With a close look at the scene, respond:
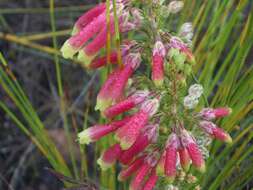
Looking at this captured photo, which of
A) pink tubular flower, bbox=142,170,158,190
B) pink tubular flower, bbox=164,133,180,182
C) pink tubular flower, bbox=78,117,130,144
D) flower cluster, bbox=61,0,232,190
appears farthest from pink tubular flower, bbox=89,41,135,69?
pink tubular flower, bbox=142,170,158,190

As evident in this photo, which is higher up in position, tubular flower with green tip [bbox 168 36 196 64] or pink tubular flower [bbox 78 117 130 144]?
tubular flower with green tip [bbox 168 36 196 64]

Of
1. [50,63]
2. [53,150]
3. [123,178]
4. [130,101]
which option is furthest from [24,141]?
[130,101]

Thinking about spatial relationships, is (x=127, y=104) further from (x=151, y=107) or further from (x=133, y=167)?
(x=133, y=167)

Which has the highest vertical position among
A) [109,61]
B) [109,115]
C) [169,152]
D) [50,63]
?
[109,61]

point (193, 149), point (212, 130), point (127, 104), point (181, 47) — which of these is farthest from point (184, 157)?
point (181, 47)

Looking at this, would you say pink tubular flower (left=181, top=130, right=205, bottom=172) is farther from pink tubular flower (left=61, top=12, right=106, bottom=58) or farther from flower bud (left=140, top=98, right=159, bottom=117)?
pink tubular flower (left=61, top=12, right=106, bottom=58)

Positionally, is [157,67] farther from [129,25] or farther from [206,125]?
A: [206,125]
